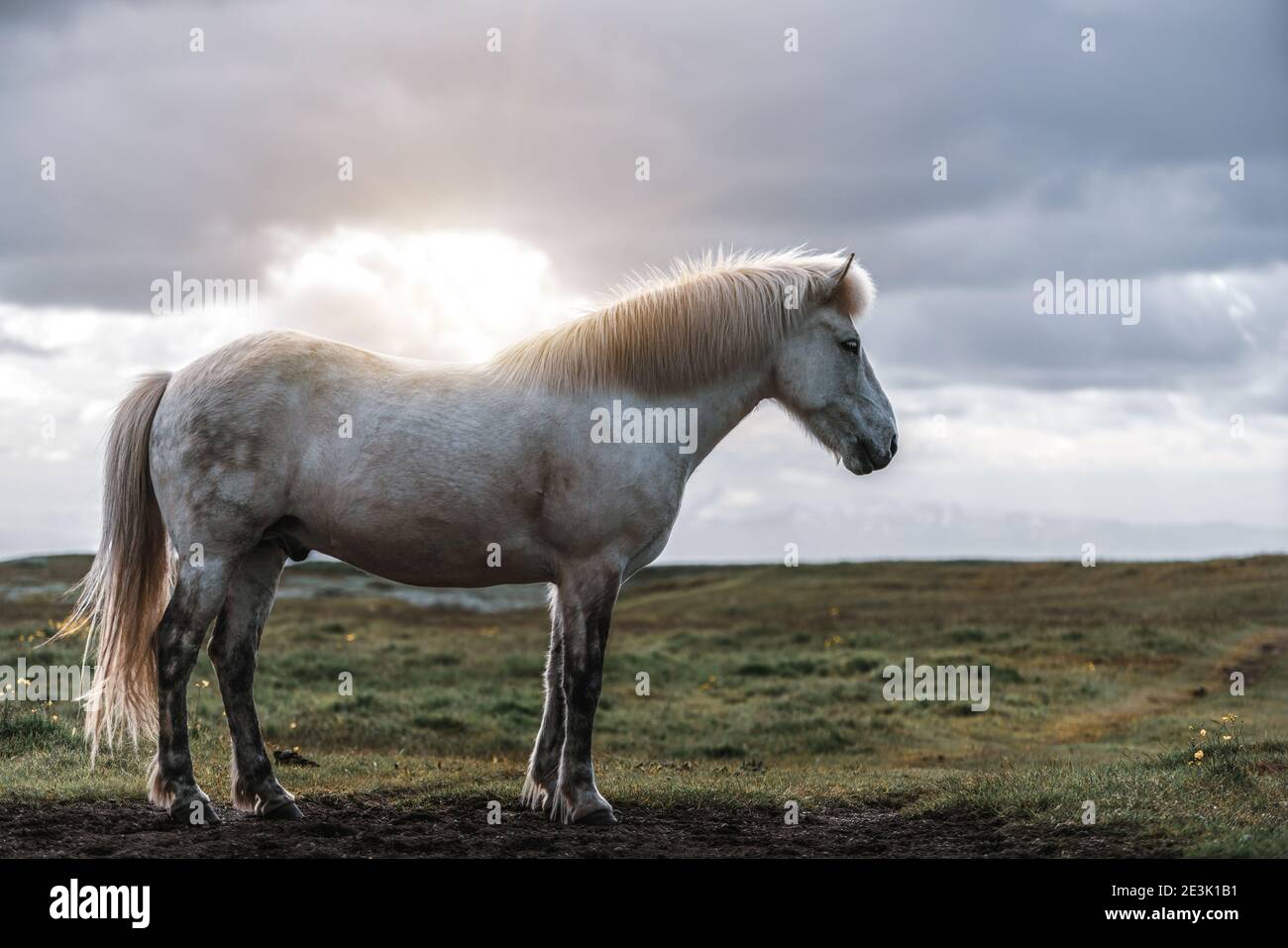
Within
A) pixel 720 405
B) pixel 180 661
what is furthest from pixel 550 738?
pixel 720 405

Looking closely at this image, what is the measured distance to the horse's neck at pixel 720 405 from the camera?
8.47m

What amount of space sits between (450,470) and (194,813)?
2.85 meters

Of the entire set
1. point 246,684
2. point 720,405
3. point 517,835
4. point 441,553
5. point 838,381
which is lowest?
point 517,835

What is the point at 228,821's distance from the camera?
26.2ft

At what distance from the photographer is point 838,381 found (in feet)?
28.3

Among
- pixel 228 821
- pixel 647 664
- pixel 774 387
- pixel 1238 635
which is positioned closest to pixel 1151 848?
pixel 774 387

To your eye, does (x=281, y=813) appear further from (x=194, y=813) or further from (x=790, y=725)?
(x=790, y=725)

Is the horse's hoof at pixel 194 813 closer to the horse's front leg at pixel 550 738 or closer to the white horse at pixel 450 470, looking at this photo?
the white horse at pixel 450 470

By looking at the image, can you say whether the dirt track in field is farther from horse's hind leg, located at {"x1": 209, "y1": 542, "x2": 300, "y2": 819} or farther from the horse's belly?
the horse's belly

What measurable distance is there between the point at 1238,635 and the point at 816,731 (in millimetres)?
15985

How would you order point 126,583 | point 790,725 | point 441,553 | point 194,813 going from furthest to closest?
point 790,725, point 126,583, point 441,553, point 194,813

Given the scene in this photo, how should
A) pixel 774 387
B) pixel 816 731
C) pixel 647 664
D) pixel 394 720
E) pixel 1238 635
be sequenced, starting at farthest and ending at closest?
pixel 1238 635 → pixel 647 664 → pixel 816 731 → pixel 394 720 → pixel 774 387
